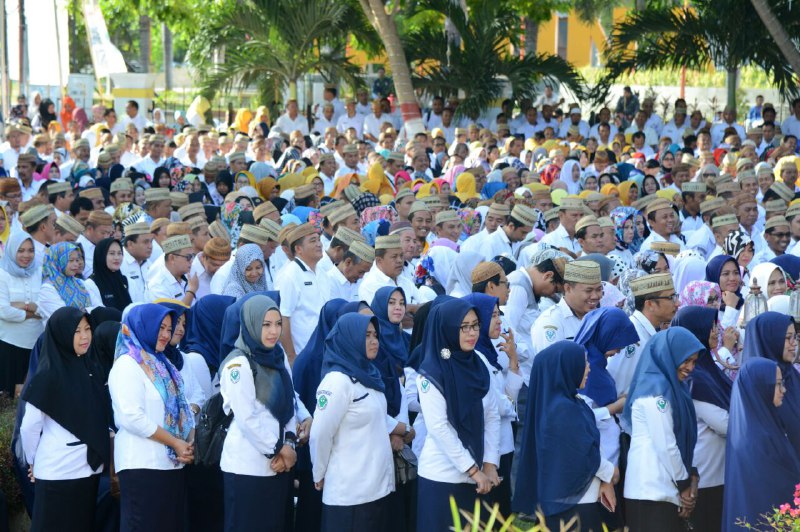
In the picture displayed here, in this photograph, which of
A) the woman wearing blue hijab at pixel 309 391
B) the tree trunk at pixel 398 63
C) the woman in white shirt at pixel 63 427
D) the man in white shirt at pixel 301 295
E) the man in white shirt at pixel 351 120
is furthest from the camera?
the man in white shirt at pixel 351 120

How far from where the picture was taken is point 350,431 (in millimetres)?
6160

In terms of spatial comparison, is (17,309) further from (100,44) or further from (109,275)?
(100,44)

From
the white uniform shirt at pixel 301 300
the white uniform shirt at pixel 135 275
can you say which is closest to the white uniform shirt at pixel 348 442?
the white uniform shirt at pixel 301 300

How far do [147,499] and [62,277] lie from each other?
283cm

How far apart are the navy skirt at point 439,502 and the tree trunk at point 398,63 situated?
594 inches

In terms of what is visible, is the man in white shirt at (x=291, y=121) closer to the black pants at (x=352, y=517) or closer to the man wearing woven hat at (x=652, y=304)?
the man wearing woven hat at (x=652, y=304)

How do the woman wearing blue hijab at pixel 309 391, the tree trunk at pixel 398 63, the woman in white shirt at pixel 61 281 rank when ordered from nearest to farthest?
the woman wearing blue hijab at pixel 309 391, the woman in white shirt at pixel 61 281, the tree trunk at pixel 398 63

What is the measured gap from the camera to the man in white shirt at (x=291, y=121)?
22.0m

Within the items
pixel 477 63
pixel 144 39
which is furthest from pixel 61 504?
pixel 144 39

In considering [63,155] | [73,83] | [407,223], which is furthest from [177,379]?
[73,83]

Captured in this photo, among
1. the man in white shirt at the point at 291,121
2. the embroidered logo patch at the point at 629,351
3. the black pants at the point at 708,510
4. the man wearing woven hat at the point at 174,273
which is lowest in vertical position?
the black pants at the point at 708,510

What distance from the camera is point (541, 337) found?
7297mm

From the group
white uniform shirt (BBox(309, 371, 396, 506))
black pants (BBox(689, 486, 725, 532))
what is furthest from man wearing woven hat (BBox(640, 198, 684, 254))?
white uniform shirt (BBox(309, 371, 396, 506))

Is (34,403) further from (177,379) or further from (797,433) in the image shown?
(797,433)
